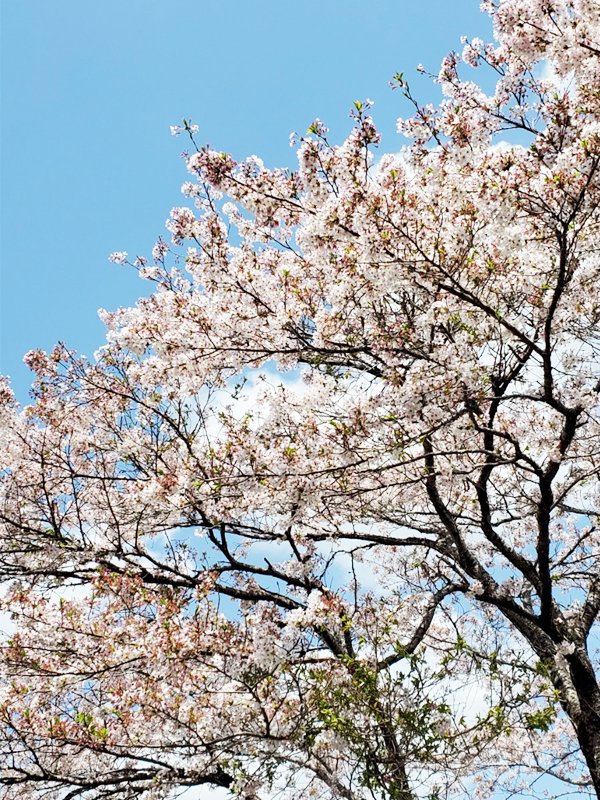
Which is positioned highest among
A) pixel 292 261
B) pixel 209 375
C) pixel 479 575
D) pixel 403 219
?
pixel 292 261

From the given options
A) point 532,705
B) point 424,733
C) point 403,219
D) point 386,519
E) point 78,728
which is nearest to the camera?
point 403,219

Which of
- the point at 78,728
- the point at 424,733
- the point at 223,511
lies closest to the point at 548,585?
the point at 424,733

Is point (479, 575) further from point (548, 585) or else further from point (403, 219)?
point (403, 219)

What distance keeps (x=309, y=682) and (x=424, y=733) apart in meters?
1.07

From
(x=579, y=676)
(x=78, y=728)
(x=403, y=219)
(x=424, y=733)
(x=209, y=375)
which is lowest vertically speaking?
(x=424, y=733)

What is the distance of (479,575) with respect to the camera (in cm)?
735

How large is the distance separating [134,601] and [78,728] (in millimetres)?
1369

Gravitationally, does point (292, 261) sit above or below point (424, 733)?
above

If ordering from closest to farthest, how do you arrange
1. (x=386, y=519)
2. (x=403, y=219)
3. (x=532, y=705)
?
(x=403, y=219) → (x=532, y=705) → (x=386, y=519)

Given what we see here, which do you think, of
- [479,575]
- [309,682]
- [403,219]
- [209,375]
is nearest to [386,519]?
[479,575]

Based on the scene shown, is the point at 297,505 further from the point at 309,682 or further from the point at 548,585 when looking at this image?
the point at 548,585

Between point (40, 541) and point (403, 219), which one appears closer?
point (403, 219)

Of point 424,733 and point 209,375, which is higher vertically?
point 209,375

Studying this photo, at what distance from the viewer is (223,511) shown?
6559 millimetres
